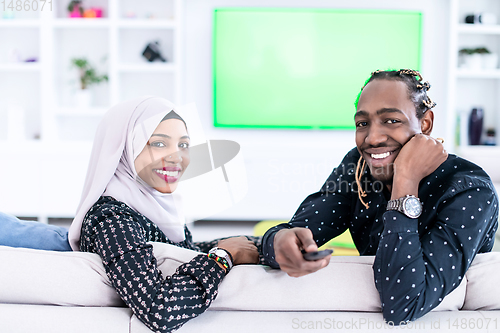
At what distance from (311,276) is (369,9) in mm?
3530

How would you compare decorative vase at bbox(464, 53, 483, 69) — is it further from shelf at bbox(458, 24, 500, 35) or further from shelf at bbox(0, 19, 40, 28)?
shelf at bbox(0, 19, 40, 28)

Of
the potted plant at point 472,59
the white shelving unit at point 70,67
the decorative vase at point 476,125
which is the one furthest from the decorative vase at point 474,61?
the white shelving unit at point 70,67

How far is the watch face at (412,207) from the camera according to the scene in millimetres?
853

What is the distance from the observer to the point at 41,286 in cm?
78

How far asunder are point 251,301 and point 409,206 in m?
0.39

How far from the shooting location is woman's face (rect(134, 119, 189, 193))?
4.16ft

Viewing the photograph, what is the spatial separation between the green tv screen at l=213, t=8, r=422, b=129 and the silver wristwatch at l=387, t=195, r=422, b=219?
3056 millimetres

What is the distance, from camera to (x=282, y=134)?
397 centimetres

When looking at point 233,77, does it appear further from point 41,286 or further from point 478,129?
point 41,286

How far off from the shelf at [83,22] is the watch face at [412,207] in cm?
341

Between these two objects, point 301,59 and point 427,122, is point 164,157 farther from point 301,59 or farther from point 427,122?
point 301,59

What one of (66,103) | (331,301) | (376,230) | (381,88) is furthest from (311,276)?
(66,103)

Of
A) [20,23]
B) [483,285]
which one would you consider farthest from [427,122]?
[20,23]

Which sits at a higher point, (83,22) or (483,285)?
(83,22)
